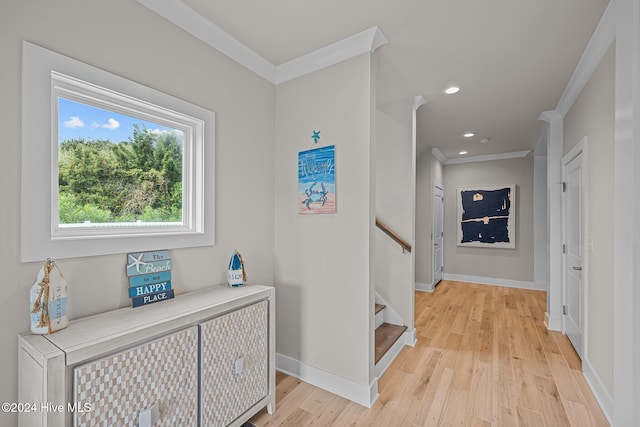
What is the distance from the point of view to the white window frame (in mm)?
1232

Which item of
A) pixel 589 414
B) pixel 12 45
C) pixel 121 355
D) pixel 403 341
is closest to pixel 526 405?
pixel 589 414

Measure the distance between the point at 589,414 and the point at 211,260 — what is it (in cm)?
278

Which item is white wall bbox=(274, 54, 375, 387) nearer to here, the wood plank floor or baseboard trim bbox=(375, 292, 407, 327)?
the wood plank floor

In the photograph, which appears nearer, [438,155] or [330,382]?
[330,382]

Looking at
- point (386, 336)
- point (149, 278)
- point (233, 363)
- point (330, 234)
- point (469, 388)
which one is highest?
point (330, 234)

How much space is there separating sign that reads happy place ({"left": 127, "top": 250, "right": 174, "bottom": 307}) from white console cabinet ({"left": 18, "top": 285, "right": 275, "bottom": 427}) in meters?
0.07

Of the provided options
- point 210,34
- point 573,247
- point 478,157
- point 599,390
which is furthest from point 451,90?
point 478,157

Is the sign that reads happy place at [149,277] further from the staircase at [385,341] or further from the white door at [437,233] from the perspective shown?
the white door at [437,233]

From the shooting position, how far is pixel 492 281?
5.80 m

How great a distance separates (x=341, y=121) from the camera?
7.05 ft

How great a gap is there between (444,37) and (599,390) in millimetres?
2767

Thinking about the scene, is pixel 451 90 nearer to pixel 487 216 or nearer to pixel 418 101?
pixel 418 101

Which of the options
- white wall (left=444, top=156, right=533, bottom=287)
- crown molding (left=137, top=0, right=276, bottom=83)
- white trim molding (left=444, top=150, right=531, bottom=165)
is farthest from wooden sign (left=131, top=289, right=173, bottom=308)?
white trim molding (left=444, top=150, right=531, bottom=165)

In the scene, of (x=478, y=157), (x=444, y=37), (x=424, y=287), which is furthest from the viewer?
(x=478, y=157)
